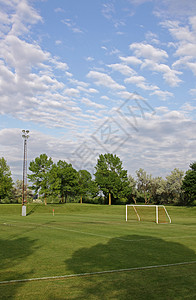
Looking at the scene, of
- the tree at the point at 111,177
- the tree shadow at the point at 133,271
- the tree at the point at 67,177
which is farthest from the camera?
the tree at the point at 67,177

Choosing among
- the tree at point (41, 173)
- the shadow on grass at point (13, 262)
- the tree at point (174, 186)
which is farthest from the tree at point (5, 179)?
the shadow on grass at point (13, 262)

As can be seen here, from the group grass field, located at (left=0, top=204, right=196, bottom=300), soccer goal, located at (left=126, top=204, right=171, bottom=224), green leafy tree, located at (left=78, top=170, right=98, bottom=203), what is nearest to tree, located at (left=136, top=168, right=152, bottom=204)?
green leafy tree, located at (left=78, top=170, right=98, bottom=203)

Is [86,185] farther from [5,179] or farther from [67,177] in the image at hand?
[5,179]

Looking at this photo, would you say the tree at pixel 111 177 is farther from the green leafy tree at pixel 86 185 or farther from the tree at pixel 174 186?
the tree at pixel 174 186

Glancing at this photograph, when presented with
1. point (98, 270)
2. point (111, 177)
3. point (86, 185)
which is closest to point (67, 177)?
point (86, 185)

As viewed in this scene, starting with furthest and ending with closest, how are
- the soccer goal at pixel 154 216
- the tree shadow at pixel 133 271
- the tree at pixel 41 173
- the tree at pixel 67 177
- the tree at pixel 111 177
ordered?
the tree at pixel 67 177 → the tree at pixel 111 177 → the tree at pixel 41 173 → the soccer goal at pixel 154 216 → the tree shadow at pixel 133 271

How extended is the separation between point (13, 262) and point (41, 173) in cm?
5740

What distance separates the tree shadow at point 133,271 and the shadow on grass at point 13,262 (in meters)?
1.48

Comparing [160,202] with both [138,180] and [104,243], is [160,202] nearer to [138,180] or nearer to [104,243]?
[138,180]

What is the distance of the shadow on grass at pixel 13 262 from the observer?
6.94m

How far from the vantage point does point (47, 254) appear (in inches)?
452

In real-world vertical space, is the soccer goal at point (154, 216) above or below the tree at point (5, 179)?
below

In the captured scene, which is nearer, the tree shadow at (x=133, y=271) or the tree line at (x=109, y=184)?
the tree shadow at (x=133, y=271)

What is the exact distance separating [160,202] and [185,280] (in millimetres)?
77829
